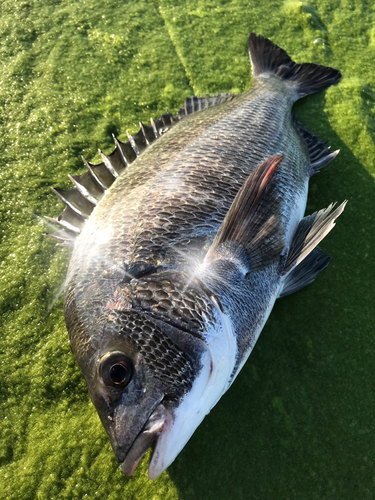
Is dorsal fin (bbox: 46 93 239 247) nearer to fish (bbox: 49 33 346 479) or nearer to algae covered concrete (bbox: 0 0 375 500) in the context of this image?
fish (bbox: 49 33 346 479)

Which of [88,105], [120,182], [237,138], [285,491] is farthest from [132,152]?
[285,491]

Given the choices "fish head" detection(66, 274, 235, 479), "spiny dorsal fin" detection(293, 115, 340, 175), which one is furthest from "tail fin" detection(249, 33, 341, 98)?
"fish head" detection(66, 274, 235, 479)

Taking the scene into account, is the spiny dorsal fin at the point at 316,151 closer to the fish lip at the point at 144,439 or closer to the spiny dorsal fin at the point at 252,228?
the spiny dorsal fin at the point at 252,228

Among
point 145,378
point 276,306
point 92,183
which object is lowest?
point 276,306

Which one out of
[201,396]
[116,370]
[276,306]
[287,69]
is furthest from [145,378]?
[287,69]

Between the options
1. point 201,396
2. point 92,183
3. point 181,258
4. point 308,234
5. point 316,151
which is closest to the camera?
point 201,396

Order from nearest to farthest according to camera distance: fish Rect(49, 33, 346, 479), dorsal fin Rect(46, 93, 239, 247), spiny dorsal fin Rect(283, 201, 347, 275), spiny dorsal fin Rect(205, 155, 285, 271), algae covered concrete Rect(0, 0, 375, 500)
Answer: fish Rect(49, 33, 346, 479) < spiny dorsal fin Rect(205, 155, 285, 271) < algae covered concrete Rect(0, 0, 375, 500) < spiny dorsal fin Rect(283, 201, 347, 275) < dorsal fin Rect(46, 93, 239, 247)

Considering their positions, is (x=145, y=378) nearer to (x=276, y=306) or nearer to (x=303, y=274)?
(x=276, y=306)
